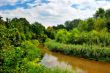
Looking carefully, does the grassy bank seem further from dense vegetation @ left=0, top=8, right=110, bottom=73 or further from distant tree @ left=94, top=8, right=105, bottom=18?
distant tree @ left=94, top=8, right=105, bottom=18

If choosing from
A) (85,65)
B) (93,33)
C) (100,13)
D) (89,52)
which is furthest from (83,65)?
(100,13)

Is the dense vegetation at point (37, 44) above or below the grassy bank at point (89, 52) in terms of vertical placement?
above

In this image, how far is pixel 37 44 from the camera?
27.8 m

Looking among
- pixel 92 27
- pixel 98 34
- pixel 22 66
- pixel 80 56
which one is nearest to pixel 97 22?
pixel 92 27

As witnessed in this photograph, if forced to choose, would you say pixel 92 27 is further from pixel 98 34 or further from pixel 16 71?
pixel 16 71

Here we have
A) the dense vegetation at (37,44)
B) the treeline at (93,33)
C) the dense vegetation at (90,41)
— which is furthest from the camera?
the treeline at (93,33)

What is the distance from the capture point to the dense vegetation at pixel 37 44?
23.7 ft

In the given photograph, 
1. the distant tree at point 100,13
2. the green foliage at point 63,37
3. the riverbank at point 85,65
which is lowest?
the riverbank at point 85,65

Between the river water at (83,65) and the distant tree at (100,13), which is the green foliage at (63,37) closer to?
the distant tree at (100,13)

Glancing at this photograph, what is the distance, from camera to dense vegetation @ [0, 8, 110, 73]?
7.24m

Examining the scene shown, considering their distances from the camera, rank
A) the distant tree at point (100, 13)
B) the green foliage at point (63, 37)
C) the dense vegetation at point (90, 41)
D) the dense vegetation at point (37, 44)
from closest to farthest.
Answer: the dense vegetation at point (37, 44) < the dense vegetation at point (90, 41) < the green foliage at point (63, 37) < the distant tree at point (100, 13)

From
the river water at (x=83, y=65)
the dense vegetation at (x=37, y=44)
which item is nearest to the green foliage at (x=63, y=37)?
the dense vegetation at (x=37, y=44)

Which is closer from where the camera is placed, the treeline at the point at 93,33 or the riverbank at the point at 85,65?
the riverbank at the point at 85,65

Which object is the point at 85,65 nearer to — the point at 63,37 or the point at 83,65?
the point at 83,65
